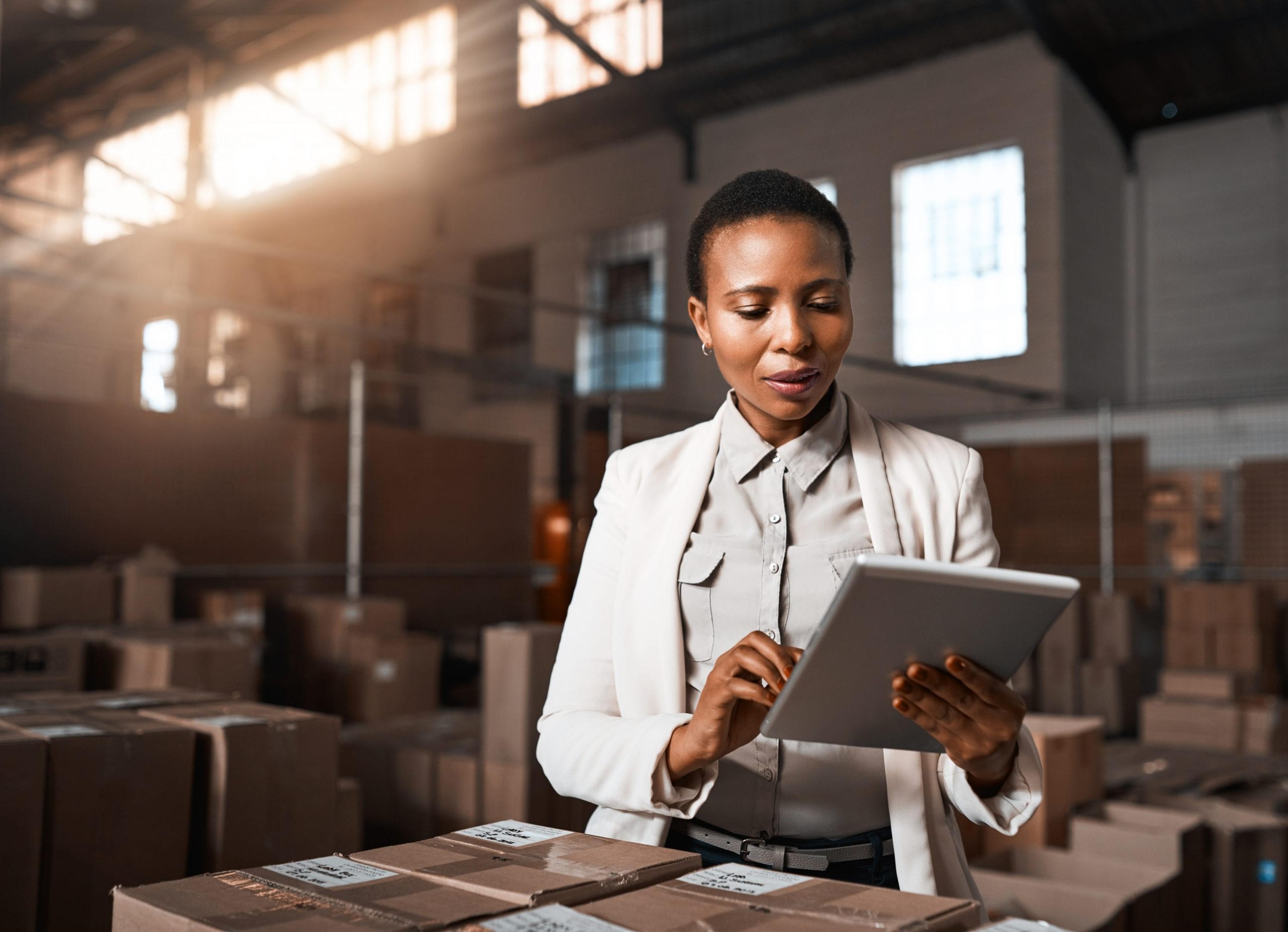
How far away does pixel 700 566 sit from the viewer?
1115 mm

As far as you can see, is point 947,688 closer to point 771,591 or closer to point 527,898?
point 771,591

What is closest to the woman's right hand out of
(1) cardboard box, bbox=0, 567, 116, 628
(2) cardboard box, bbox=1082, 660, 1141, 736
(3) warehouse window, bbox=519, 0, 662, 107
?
(1) cardboard box, bbox=0, 567, 116, 628

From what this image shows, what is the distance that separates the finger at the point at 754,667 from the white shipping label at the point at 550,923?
0.26m

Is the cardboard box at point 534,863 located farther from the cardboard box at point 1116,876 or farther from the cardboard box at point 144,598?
the cardboard box at point 144,598

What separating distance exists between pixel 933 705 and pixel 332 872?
1.69 ft

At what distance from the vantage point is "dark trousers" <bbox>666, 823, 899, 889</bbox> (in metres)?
1.05

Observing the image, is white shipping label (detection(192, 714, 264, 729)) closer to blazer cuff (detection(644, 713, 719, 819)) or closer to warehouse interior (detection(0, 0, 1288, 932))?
warehouse interior (detection(0, 0, 1288, 932))

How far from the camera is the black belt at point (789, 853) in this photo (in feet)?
3.39

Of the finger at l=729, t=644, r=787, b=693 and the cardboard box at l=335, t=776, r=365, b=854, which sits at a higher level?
the finger at l=729, t=644, r=787, b=693

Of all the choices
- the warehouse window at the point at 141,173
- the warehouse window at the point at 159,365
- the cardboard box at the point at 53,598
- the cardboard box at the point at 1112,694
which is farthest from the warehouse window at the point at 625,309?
the cardboard box at the point at 53,598

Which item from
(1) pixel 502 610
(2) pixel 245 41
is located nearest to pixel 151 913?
(1) pixel 502 610

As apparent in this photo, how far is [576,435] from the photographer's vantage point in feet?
22.3

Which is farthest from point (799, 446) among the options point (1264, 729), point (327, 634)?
point (1264, 729)

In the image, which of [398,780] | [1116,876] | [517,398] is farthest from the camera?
[517,398]
